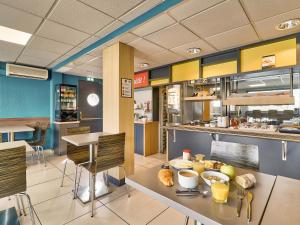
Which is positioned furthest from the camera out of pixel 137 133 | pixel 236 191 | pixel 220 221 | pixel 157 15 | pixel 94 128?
pixel 94 128

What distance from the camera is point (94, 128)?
6.15 metres

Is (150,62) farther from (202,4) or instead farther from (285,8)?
(285,8)


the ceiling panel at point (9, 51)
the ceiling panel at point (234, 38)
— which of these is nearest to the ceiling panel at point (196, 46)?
the ceiling panel at point (234, 38)

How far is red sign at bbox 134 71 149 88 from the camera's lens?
4973 mm

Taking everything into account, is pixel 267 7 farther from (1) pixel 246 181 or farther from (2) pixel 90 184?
(2) pixel 90 184

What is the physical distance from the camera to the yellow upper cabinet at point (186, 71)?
382 centimetres

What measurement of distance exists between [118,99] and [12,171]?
1696 mm

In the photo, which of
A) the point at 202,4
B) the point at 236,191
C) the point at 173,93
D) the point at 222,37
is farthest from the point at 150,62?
the point at 236,191

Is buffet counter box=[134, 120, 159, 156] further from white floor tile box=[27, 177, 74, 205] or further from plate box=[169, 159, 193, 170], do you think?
plate box=[169, 159, 193, 170]

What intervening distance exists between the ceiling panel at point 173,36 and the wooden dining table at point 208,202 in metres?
2.12

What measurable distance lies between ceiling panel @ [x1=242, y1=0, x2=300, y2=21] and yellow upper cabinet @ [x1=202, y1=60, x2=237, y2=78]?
3.94ft

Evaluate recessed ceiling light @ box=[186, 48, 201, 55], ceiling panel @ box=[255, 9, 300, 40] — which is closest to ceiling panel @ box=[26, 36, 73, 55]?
recessed ceiling light @ box=[186, 48, 201, 55]

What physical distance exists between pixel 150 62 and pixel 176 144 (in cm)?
211

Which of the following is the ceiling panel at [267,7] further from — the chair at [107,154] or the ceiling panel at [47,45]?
the ceiling panel at [47,45]
